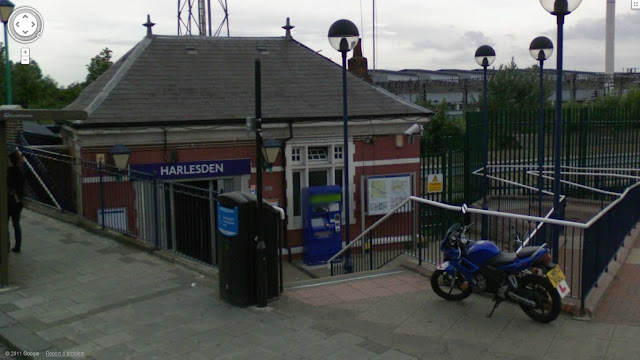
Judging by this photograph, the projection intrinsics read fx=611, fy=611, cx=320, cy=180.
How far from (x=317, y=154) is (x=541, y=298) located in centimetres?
1087

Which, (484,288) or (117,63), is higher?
(117,63)

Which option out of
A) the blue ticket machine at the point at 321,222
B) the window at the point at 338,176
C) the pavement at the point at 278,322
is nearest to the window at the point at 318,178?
the window at the point at 338,176

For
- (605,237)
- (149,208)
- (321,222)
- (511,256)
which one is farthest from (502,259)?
(321,222)

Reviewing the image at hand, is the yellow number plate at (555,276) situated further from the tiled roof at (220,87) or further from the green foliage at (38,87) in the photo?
the green foliage at (38,87)

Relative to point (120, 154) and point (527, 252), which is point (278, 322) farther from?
point (120, 154)

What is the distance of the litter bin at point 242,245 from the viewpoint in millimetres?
7449

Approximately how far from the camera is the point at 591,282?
278 inches

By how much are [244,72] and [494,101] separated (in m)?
22.2

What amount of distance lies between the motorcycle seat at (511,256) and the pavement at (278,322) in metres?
0.61

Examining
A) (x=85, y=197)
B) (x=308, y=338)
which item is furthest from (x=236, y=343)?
(x=85, y=197)

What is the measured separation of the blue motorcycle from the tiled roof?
934 cm

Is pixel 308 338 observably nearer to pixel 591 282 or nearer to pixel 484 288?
pixel 484 288

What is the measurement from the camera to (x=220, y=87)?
1684 centimetres

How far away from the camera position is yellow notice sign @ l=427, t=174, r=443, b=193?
16719 mm
